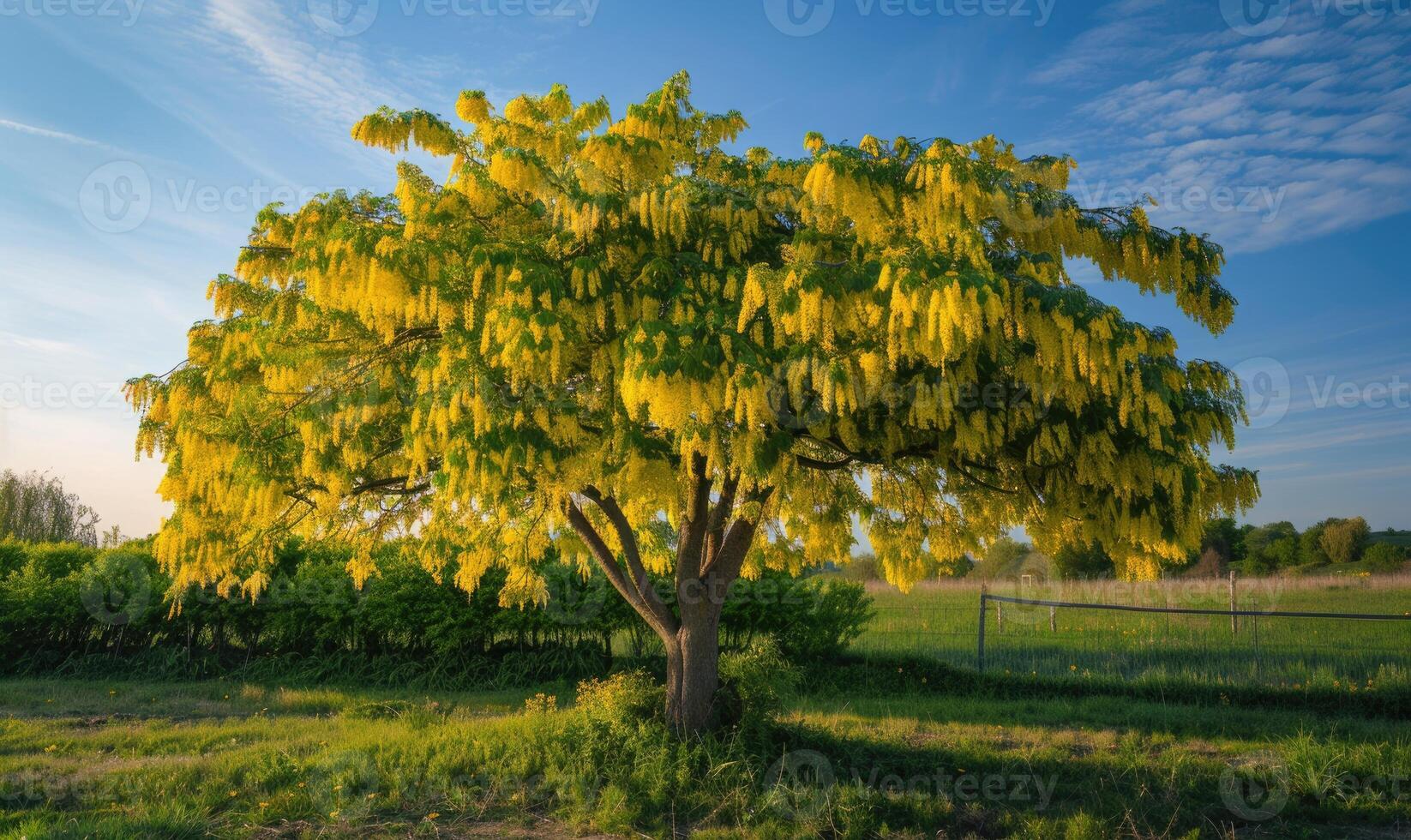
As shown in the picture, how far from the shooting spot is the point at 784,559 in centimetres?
918

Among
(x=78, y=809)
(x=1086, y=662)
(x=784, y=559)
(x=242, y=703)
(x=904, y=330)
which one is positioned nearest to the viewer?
(x=904, y=330)

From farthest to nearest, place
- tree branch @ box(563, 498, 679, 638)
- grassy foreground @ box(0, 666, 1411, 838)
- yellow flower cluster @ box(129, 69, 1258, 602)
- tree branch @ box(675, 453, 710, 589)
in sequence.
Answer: tree branch @ box(675, 453, 710, 589)
tree branch @ box(563, 498, 679, 638)
grassy foreground @ box(0, 666, 1411, 838)
yellow flower cluster @ box(129, 69, 1258, 602)

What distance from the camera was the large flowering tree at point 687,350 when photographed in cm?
488

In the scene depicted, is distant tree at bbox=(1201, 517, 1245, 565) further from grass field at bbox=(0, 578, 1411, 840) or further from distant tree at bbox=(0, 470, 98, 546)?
distant tree at bbox=(0, 470, 98, 546)

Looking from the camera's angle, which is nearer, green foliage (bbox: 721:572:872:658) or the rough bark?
the rough bark

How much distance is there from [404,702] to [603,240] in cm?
629

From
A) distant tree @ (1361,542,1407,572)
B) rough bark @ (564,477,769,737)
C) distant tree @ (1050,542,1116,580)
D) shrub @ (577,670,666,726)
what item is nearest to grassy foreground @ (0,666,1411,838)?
shrub @ (577,670,666,726)

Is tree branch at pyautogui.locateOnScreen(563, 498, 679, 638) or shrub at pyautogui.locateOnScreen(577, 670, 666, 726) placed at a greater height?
tree branch at pyautogui.locateOnScreen(563, 498, 679, 638)

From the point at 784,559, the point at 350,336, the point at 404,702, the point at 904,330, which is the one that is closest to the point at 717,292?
the point at 904,330

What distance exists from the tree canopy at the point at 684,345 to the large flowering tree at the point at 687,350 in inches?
0.9

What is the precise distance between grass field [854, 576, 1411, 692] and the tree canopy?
17.0 ft

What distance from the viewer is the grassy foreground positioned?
5.96 m

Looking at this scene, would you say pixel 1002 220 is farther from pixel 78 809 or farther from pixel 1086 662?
pixel 1086 662

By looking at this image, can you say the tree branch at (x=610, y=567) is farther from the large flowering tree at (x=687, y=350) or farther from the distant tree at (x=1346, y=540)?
the distant tree at (x=1346, y=540)
